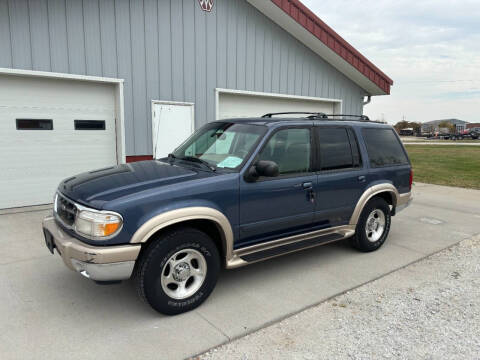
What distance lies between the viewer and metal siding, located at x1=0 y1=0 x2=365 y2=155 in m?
6.80

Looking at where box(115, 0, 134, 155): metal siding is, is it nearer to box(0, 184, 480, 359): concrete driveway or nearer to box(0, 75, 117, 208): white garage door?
box(0, 75, 117, 208): white garage door

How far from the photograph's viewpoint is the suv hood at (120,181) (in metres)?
3.11

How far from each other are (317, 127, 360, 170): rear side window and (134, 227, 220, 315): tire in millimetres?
1846

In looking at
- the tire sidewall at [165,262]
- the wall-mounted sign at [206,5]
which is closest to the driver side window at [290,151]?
the tire sidewall at [165,262]

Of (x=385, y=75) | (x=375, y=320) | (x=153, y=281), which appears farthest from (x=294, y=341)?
(x=385, y=75)

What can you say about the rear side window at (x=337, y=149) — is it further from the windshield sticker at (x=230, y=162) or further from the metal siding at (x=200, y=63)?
the metal siding at (x=200, y=63)

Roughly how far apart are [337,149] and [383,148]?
102cm

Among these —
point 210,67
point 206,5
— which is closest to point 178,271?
point 210,67

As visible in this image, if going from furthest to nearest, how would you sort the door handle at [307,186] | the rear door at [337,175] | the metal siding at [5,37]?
1. the metal siding at [5,37]
2. the rear door at [337,175]
3. the door handle at [307,186]

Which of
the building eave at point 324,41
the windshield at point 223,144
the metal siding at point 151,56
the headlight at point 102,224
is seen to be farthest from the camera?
the building eave at point 324,41

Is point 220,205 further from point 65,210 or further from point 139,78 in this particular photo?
point 139,78

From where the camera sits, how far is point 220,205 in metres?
3.43

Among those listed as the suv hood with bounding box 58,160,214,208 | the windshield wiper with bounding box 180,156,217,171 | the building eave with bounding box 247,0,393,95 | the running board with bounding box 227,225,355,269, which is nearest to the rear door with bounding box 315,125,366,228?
the running board with bounding box 227,225,355,269

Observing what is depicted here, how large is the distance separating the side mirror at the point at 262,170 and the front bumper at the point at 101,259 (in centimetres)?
129
